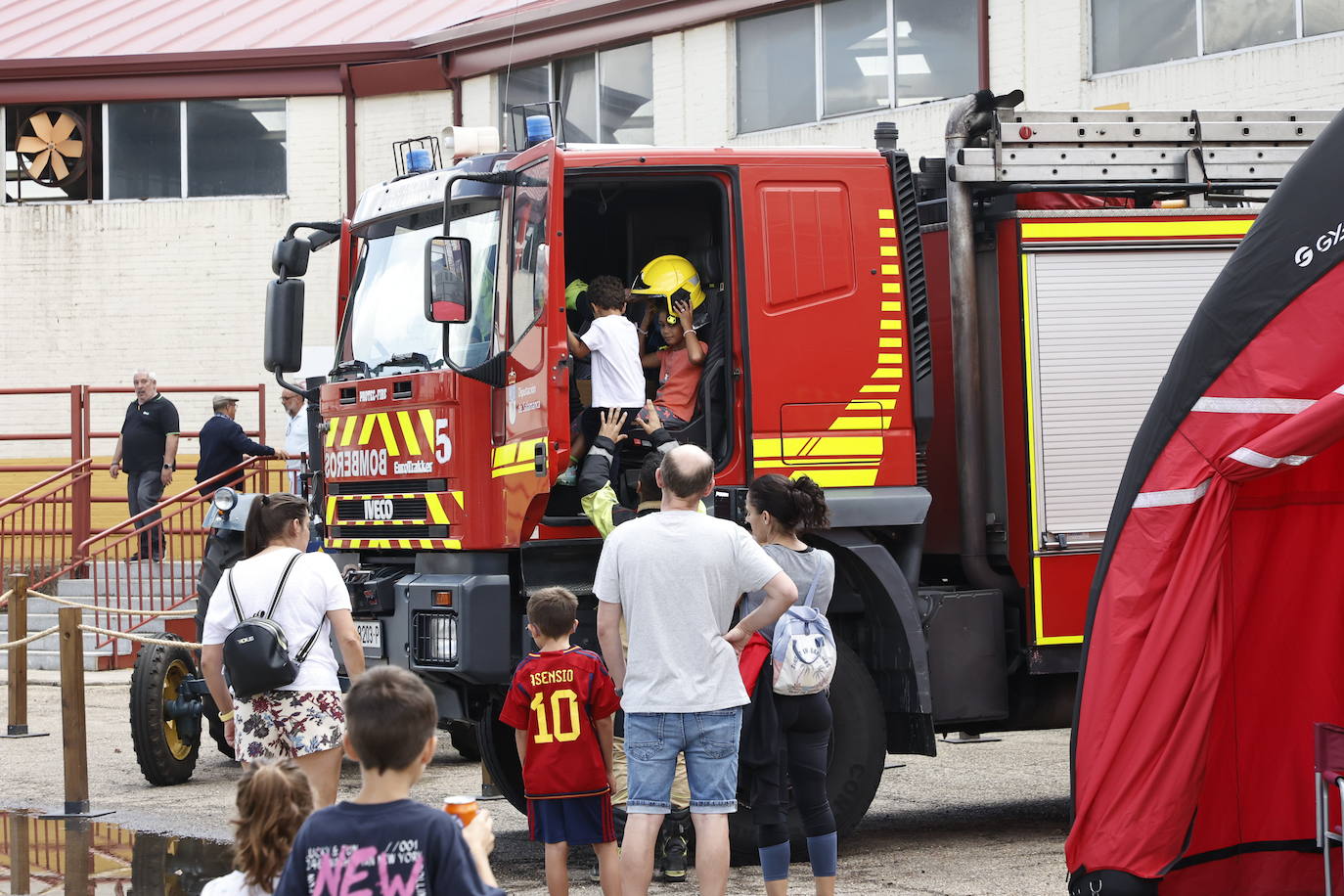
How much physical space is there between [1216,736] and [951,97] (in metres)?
11.5

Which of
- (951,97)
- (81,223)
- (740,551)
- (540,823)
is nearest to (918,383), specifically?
(740,551)

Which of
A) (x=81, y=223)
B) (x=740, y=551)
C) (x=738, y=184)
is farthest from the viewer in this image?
(x=81, y=223)

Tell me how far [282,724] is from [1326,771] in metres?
3.53

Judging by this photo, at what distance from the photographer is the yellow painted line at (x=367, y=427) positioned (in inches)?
321

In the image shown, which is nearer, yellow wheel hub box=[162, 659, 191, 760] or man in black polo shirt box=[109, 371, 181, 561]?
yellow wheel hub box=[162, 659, 191, 760]

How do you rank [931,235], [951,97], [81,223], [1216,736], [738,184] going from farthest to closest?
[81,223], [951,97], [931,235], [738,184], [1216,736]

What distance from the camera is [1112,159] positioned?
792 centimetres

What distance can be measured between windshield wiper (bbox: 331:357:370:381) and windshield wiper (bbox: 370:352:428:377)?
0.14 metres

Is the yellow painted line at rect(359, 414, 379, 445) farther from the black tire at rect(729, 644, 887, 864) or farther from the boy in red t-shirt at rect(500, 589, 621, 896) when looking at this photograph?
the black tire at rect(729, 644, 887, 864)

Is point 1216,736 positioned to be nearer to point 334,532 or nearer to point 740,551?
point 740,551

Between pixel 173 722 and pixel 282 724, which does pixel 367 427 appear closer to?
pixel 282 724

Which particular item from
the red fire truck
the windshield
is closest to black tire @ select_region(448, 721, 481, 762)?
the red fire truck

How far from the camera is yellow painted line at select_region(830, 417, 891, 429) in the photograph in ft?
25.1

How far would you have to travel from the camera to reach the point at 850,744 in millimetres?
7484
